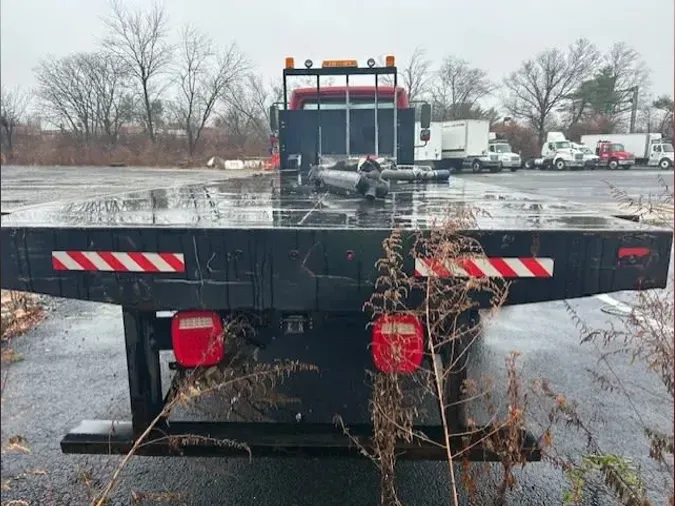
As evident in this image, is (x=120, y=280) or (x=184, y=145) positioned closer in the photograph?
(x=120, y=280)

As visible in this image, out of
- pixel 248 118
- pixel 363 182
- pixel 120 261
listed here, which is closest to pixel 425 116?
pixel 363 182

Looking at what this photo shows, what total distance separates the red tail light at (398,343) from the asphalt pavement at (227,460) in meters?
0.72

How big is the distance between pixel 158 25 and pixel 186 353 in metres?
1.68

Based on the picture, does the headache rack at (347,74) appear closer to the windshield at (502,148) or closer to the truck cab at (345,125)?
the truck cab at (345,125)

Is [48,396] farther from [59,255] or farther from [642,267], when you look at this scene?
[642,267]

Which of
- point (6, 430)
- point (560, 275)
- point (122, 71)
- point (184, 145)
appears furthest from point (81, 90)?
point (184, 145)

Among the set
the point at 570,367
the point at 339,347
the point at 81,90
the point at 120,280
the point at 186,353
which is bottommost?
the point at 570,367

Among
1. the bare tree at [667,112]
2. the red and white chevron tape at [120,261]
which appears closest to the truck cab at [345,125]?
the bare tree at [667,112]

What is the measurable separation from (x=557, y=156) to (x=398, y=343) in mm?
36405

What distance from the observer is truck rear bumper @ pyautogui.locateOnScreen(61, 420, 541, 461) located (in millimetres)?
2154

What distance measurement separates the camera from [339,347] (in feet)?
12.3

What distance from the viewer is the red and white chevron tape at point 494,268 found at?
195cm

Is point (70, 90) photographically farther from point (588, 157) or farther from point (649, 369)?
point (588, 157)

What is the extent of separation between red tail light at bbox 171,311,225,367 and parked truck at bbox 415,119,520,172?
30.7 metres
